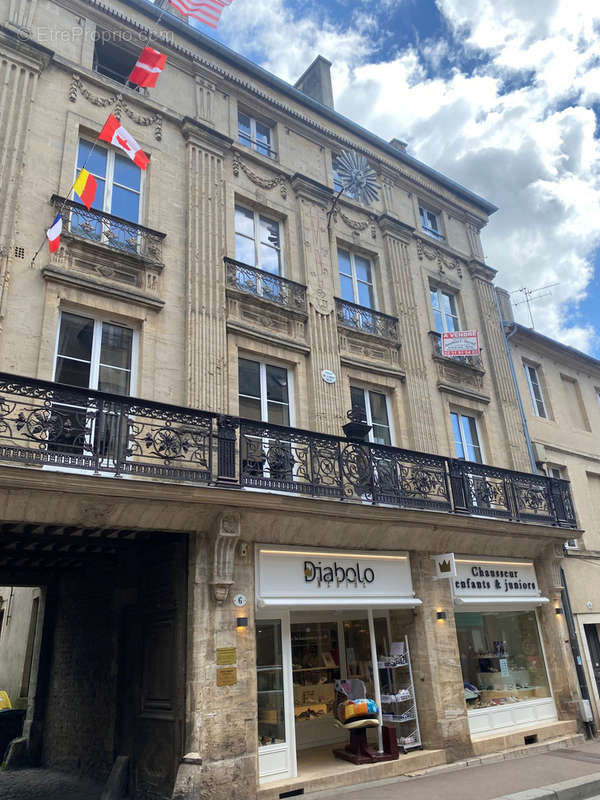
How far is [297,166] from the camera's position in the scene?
12.8m

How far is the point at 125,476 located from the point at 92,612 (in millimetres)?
4458

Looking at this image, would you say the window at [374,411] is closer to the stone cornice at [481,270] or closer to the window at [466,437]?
the window at [466,437]

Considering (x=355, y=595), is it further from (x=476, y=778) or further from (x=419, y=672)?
(x=476, y=778)

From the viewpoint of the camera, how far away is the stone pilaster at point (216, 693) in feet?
23.3

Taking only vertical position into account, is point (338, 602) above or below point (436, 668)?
above

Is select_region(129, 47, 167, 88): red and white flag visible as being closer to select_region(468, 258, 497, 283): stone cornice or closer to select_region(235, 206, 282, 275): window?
select_region(235, 206, 282, 275): window

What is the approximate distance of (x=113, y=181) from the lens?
9984mm

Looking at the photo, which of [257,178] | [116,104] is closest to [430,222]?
[257,178]

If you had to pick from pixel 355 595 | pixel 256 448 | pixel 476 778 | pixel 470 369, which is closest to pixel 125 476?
pixel 256 448

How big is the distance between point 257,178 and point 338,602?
8139 millimetres

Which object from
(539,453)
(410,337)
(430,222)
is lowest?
(539,453)

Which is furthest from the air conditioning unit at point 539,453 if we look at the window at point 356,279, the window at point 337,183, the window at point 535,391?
the window at point 337,183

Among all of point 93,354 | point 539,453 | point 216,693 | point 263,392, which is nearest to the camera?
point 216,693

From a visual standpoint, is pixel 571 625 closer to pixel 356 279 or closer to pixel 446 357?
pixel 446 357
